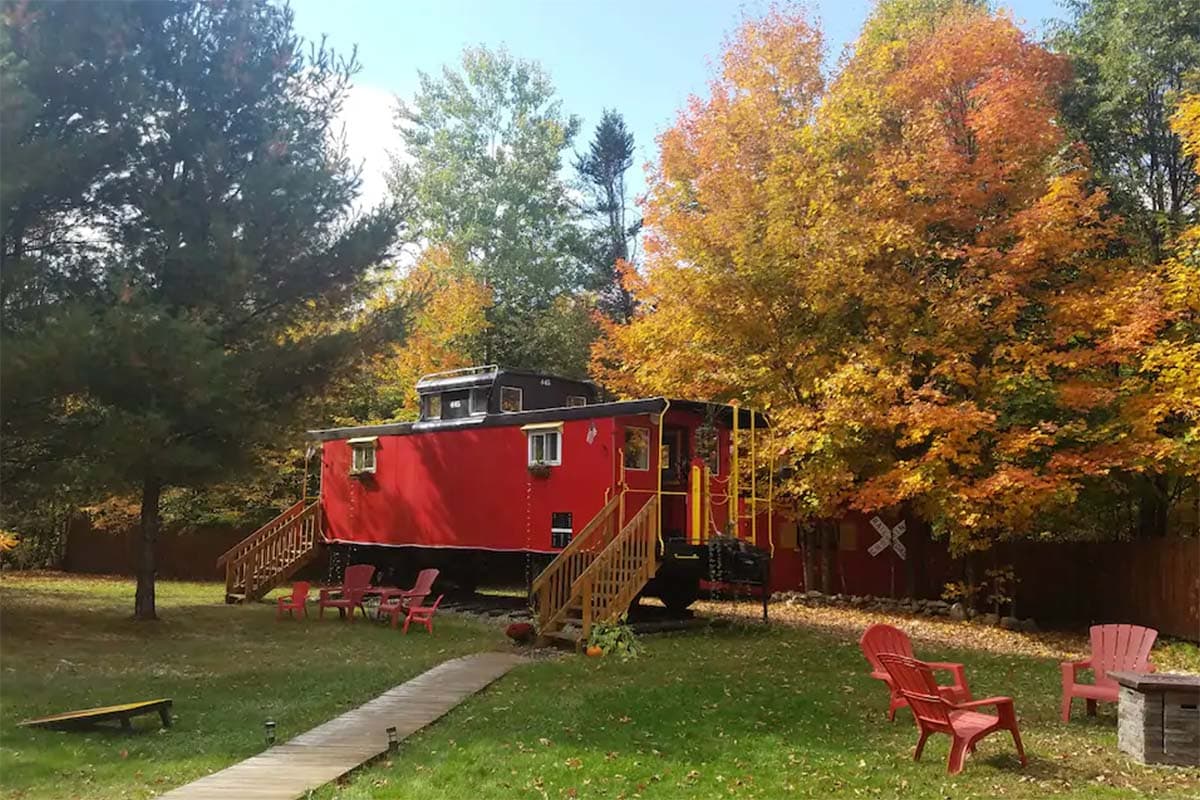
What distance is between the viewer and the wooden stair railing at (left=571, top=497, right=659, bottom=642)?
1160 centimetres

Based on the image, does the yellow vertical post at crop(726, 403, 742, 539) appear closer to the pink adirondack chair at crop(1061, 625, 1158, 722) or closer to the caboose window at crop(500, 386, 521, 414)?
the caboose window at crop(500, 386, 521, 414)

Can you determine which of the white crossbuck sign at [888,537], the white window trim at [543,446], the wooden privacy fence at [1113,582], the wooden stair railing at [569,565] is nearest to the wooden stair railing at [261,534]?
the white window trim at [543,446]

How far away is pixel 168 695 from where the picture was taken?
28.5ft

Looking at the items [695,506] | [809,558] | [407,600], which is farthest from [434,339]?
[695,506]

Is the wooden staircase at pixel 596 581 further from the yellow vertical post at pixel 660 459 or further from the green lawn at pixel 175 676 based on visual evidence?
the green lawn at pixel 175 676

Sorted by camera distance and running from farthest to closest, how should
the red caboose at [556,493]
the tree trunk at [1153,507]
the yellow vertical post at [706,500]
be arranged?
the tree trunk at [1153,507], the yellow vertical post at [706,500], the red caboose at [556,493]

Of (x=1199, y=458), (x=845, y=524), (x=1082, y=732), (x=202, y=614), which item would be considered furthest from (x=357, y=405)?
(x=1082, y=732)

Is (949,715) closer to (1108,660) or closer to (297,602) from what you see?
(1108,660)

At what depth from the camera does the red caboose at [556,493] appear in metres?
12.7

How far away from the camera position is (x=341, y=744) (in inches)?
271

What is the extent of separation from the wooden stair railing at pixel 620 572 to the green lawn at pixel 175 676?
1.51 meters

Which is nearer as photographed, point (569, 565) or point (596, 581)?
point (596, 581)

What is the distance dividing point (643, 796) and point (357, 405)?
2107 centimetres

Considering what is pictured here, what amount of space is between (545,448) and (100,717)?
27.7 ft
